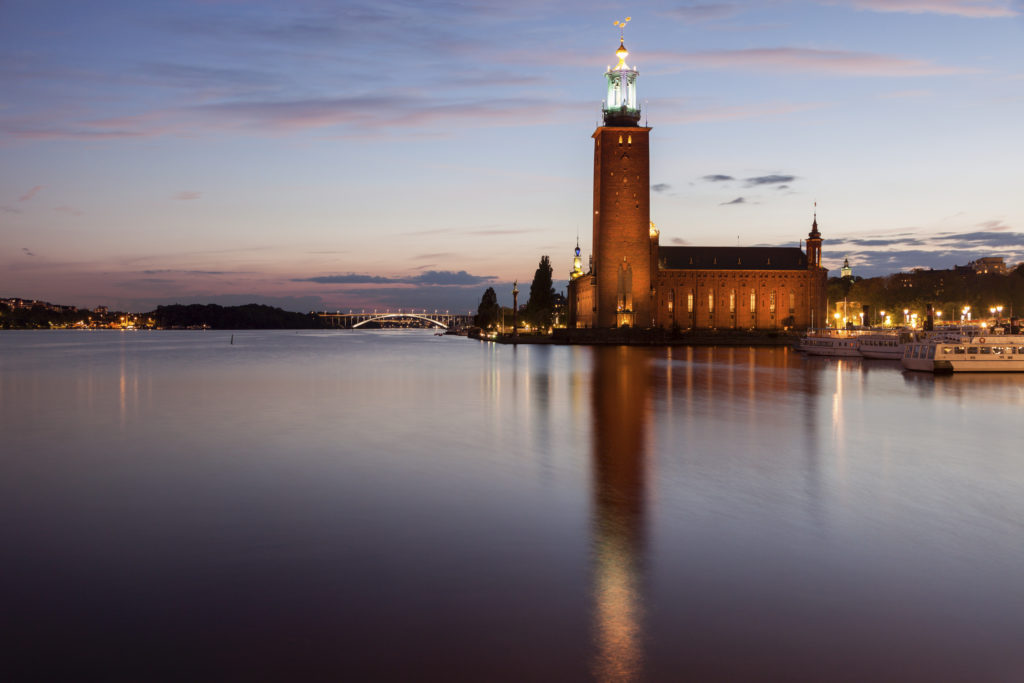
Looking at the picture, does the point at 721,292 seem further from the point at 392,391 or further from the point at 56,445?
the point at 56,445

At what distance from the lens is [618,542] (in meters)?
8.03

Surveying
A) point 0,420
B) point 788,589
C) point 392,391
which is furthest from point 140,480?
point 392,391

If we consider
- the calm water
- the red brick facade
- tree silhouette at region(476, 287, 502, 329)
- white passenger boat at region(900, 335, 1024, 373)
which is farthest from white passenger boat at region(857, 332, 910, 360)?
tree silhouette at region(476, 287, 502, 329)

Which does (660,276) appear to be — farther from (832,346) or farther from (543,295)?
(832,346)

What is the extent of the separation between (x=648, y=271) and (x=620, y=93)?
2150cm

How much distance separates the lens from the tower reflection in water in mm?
5383

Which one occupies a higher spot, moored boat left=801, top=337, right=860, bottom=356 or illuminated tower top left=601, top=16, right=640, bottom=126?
illuminated tower top left=601, top=16, right=640, bottom=126

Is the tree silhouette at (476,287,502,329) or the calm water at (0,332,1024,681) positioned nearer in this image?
the calm water at (0,332,1024,681)

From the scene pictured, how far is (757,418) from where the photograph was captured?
19.6 metres

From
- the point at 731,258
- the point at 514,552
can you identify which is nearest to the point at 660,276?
the point at 731,258

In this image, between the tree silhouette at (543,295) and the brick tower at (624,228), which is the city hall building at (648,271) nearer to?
the brick tower at (624,228)

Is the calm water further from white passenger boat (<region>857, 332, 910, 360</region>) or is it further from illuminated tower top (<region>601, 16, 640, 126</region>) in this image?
illuminated tower top (<region>601, 16, 640, 126</region>)

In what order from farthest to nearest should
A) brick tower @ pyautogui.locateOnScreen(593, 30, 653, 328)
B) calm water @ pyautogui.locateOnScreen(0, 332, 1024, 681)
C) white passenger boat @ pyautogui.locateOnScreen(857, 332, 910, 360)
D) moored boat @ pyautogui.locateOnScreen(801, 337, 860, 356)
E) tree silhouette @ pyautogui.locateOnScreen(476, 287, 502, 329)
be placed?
1. tree silhouette @ pyautogui.locateOnScreen(476, 287, 502, 329)
2. brick tower @ pyautogui.locateOnScreen(593, 30, 653, 328)
3. moored boat @ pyautogui.locateOnScreen(801, 337, 860, 356)
4. white passenger boat @ pyautogui.locateOnScreen(857, 332, 910, 360)
5. calm water @ pyautogui.locateOnScreen(0, 332, 1024, 681)

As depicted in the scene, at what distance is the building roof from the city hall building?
14 centimetres
